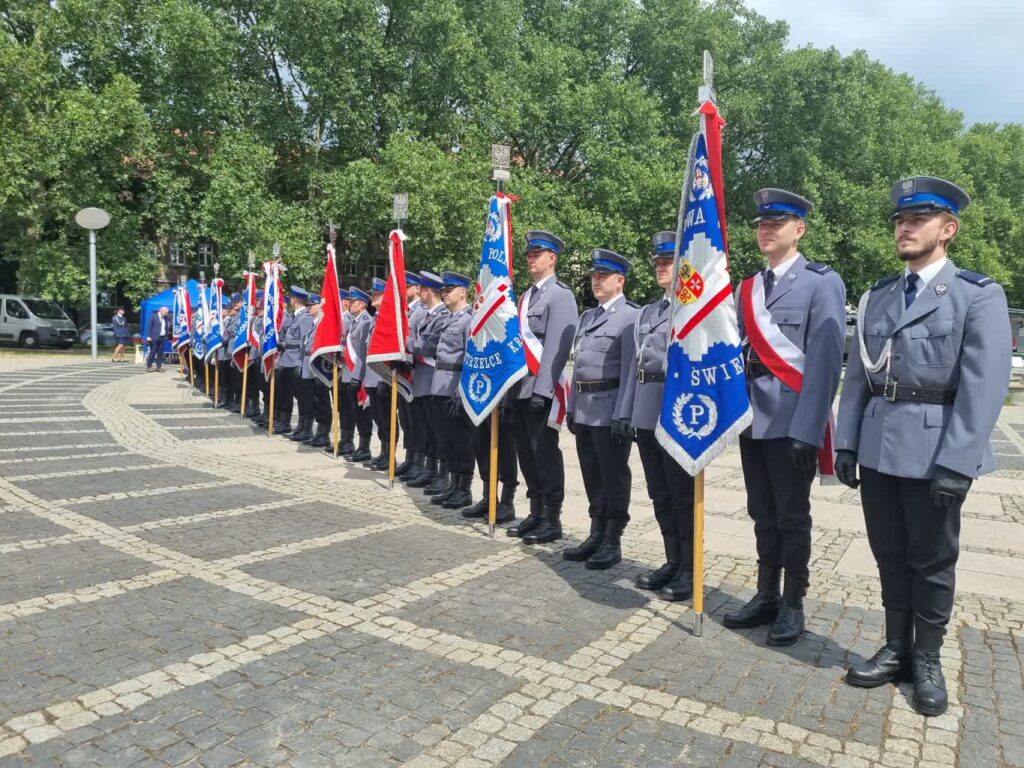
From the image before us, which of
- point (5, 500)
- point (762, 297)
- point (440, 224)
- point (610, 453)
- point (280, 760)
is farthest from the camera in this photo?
point (440, 224)

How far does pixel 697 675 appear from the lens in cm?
368

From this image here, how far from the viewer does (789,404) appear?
159 inches

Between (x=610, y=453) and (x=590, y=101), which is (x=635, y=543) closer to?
(x=610, y=453)

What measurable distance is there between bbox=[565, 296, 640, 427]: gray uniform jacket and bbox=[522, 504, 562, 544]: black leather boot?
0.96m

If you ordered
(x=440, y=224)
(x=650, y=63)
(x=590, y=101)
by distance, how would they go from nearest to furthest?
(x=440, y=224) → (x=590, y=101) → (x=650, y=63)

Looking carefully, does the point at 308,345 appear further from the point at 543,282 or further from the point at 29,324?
the point at 29,324

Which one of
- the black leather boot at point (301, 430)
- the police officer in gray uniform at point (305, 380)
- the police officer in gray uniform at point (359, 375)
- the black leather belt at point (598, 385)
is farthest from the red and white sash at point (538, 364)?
the black leather boot at point (301, 430)

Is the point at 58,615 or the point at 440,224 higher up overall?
the point at 440,224

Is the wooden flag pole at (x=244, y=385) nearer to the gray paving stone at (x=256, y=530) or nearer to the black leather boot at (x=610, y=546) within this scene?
the gray paving stone at (x=256, y=530)

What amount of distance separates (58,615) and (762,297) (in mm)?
3975

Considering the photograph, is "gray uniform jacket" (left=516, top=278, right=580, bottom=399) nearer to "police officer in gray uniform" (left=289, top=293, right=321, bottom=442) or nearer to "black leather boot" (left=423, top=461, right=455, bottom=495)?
"black leather boot" (left=423, top=461, right=455, bottom=495)

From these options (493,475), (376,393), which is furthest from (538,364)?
(376,393)

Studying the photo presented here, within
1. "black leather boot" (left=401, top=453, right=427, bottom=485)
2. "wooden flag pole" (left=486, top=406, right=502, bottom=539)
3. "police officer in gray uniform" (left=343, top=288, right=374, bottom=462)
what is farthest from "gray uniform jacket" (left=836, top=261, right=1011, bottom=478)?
"police officer in gray uniform" (left=343, top=288, right=374, bottom=462)

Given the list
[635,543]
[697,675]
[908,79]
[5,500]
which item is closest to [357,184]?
[5,500]
